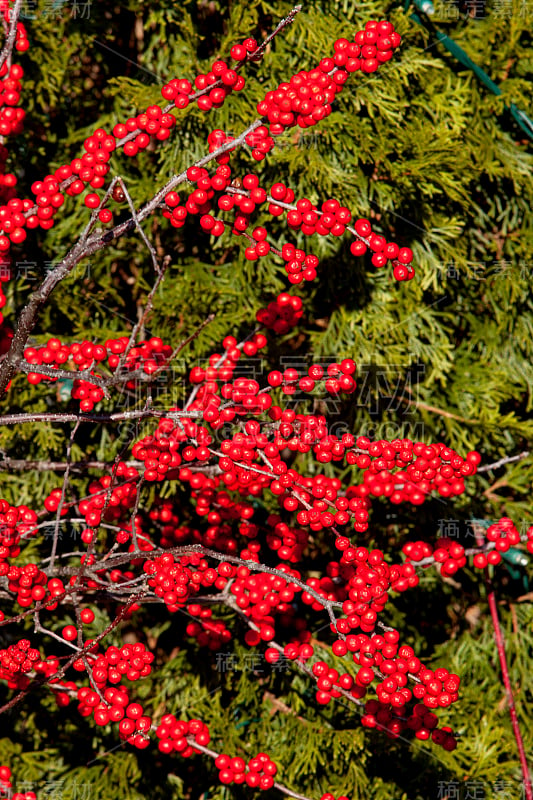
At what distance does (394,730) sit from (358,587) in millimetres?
287

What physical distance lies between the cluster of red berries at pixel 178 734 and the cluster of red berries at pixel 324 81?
0.99 metres

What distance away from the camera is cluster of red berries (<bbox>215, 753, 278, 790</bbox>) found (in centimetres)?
130

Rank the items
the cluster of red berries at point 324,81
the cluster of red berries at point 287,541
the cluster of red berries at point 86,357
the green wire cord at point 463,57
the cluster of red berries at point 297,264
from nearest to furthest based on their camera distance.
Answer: the cluster of red berries at point 324,81
the cluster of red berries at point 297,264
the cluster of red berries at point 86,357
the cluster of red berries at point 287,541
the green wire cord at point 463,57

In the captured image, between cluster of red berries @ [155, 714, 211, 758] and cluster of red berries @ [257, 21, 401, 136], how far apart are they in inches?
38.8

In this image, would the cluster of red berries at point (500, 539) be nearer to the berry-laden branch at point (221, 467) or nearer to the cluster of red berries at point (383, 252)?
the berry-laden branch at point (221, 467)

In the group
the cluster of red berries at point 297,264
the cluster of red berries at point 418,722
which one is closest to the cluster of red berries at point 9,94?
the cluster of red berries at point 297,264

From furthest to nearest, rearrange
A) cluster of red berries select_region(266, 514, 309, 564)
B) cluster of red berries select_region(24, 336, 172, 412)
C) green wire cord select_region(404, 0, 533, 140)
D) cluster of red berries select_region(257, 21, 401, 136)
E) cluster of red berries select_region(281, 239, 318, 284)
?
green wire cord select_region(404, 0, 533, 140) < cluster of red berries select_region(266, 514, 309, 564) < cluster of red berries select_region(24, 336, 172, 412) < cluster of red berries select_region(281, 239, 318, 284) < cluster of red berries select_region(257, 21, 401, 136)

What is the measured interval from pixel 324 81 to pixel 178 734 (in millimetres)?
1065

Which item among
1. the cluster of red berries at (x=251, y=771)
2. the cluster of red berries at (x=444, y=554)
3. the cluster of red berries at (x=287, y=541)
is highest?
the cluster of red berries at (x=444, y=554)

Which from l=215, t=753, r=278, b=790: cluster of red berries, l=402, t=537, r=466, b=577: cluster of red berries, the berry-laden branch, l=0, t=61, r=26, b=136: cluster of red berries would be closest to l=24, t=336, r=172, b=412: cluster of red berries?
the berry-laden branch

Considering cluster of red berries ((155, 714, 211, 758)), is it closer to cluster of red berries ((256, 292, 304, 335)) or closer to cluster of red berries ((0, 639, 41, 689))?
cluster of red berries ((0, 639, 41, 689))

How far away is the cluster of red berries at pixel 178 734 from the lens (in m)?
1.30

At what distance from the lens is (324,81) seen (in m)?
0.95

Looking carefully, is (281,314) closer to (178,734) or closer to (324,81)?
(324,81)
